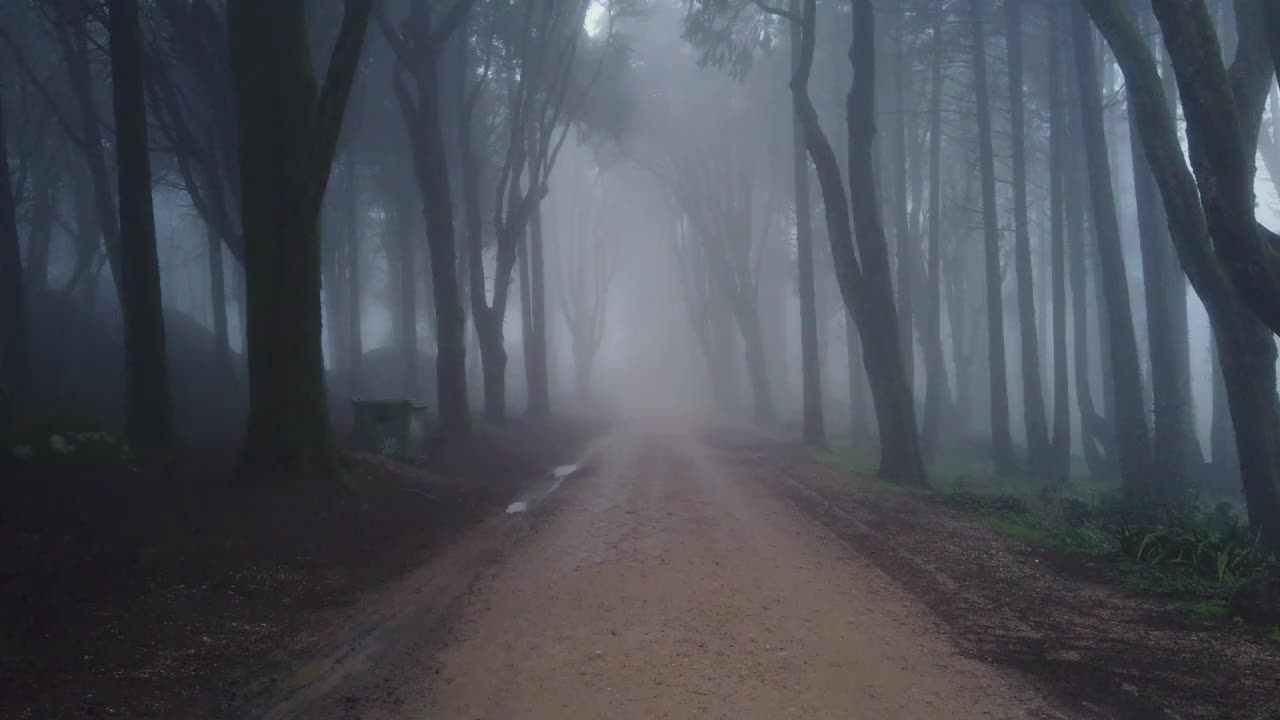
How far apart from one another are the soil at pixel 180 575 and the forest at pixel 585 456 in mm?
41

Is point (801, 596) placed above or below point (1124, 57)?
below

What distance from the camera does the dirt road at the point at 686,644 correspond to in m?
5.72

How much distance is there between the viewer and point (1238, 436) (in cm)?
1159

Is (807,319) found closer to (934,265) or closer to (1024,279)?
(934,265)

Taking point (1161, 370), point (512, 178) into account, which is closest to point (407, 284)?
point (512, 178)

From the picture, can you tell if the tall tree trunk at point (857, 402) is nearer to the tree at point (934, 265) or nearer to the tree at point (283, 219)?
the tree at point (934, 265)

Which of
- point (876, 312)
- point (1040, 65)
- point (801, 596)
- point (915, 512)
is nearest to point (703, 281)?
point (1040, 65)

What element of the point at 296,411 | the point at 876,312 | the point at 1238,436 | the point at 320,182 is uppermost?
the point at 320,182

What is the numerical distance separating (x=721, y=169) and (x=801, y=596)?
33.8m

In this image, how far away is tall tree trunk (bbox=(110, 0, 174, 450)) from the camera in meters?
13.5

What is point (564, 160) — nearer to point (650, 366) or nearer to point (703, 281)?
point (703, 281)

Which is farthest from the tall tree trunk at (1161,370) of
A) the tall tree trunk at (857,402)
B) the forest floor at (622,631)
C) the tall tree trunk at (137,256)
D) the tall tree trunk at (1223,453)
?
the tall tree trunk at (137,256)

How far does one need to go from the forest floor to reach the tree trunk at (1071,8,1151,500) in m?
8.13

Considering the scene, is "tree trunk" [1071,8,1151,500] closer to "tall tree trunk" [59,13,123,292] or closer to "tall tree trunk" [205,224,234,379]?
"tall tree trunk" [59,13,123,292]
